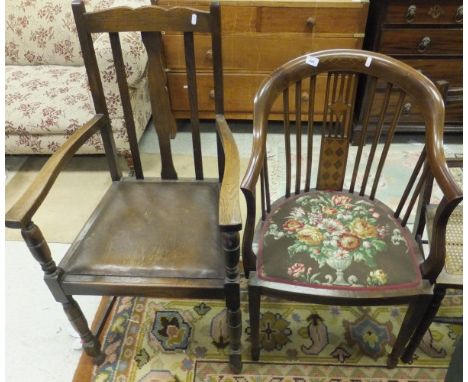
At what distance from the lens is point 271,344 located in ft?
4.33

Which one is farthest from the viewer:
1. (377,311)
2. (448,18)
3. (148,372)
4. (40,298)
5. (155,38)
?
(448,18)

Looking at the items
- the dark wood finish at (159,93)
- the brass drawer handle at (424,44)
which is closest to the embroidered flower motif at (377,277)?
the dark wood finish at (159,93)

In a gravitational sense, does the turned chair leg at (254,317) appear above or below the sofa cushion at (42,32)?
below

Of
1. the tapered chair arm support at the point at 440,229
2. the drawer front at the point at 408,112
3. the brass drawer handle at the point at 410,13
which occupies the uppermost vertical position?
the brass drawer handle at the point at 410,13

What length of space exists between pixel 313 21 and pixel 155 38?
1130 mm

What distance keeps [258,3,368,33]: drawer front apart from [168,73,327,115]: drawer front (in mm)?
283

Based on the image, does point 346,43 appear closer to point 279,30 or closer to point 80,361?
point 279,30

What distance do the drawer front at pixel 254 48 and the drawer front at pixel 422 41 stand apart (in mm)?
154

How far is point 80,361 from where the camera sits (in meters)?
1.29

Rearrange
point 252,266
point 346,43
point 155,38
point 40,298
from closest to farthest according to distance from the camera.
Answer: point 252,266
point 155,38
point 40,298
point 346,43

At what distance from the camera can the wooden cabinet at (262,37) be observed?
6.24ft

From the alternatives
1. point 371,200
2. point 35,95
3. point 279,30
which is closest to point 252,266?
point 371,200

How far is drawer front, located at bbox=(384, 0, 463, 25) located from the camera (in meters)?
1.81

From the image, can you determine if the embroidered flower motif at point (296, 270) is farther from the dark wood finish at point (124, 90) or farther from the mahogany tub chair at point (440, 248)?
the dark wood finish at point (124, 90)
